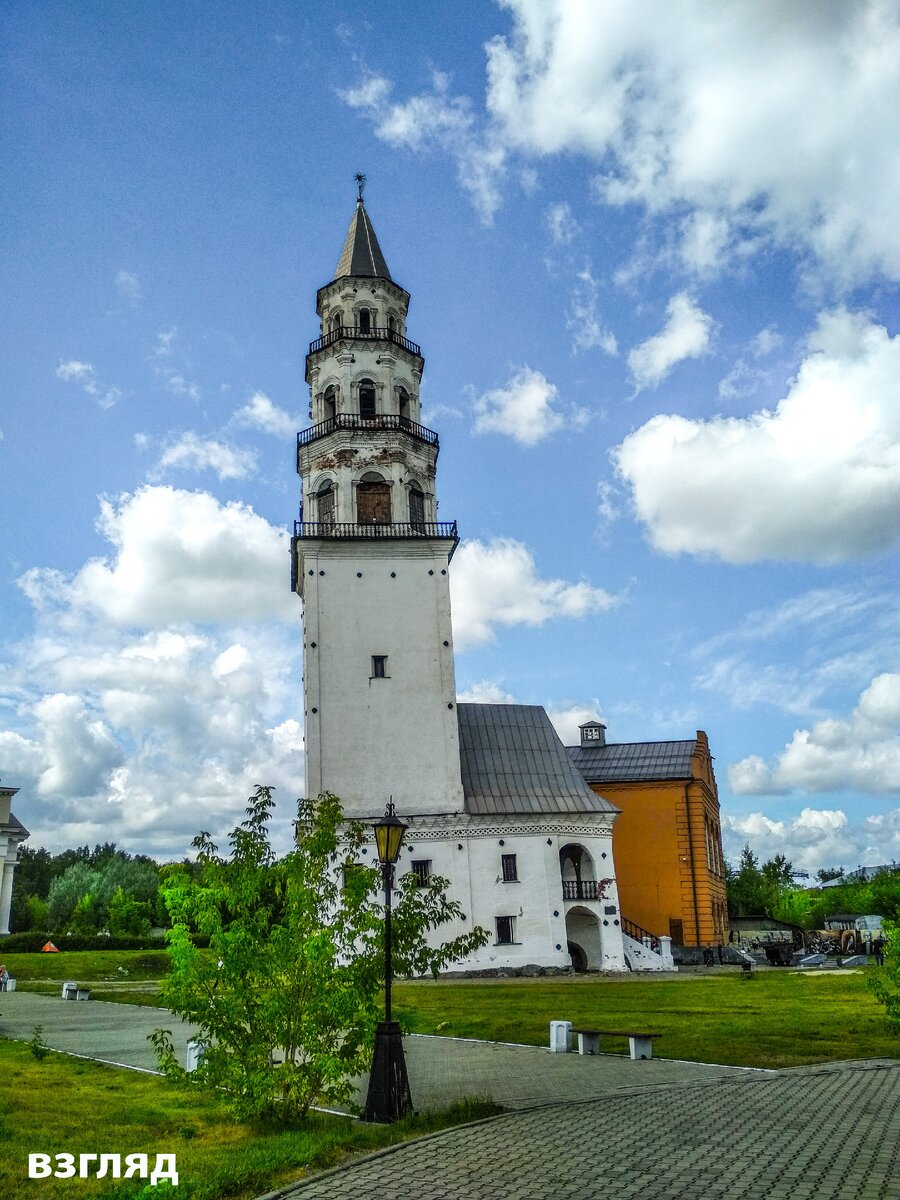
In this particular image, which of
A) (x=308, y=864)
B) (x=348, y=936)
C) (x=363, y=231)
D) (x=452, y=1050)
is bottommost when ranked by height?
(x=452, y=1050)

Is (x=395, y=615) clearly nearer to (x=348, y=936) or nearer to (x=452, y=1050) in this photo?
A: (x=452, y=1050)

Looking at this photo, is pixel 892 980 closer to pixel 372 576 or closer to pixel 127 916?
pixel 372 576

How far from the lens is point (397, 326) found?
46.8 metres

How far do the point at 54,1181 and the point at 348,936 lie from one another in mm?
4066

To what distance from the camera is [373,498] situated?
4344 cm

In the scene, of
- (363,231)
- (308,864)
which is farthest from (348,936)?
(363,231)

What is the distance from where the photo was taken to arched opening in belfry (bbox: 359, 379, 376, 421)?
44781 mm

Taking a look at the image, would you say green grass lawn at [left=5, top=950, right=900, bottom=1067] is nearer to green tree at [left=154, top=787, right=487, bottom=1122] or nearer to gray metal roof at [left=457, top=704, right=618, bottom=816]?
green tree at [left=154, top=787, right=487, bottom=1122]

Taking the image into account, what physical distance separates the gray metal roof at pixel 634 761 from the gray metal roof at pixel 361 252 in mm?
25771

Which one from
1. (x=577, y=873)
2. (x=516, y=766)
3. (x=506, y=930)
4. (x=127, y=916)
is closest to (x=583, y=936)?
(x=577, y=873)

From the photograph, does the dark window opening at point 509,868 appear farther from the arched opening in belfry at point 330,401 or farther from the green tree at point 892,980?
the green tree at point 892,980

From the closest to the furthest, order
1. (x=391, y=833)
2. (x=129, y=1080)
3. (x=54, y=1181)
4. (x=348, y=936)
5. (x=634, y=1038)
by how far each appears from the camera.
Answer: (x=54, y=1181) < (x=348, y=936) < (x=391, y=833) < (x=129, y=1080) < (x=634, y=1038)

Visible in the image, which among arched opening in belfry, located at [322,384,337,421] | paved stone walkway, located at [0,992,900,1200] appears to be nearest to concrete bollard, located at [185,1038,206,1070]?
paved stone walkway, located at [0,992,900,1200]

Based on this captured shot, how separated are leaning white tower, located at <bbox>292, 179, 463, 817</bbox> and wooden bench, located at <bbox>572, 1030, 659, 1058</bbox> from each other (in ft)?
74.4
